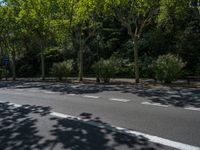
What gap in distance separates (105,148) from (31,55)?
3704 centimetres

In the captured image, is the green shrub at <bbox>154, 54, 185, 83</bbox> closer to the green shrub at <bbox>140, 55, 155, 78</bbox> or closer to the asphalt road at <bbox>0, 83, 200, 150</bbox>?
the green shrub at <bbox>140, 55, 155, 78</bbox>

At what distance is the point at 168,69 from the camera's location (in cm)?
1916

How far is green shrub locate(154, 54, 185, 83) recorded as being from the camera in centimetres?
1914

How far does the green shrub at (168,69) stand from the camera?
19141 mm

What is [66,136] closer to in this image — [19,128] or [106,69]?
[19,128]

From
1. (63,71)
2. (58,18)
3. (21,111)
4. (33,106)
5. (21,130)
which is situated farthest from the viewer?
(63,71)

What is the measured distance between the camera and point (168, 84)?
62.1 ft

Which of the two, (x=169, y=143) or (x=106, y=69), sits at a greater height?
(x=106, y=69)

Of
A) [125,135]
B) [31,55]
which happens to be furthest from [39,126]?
[31,55]

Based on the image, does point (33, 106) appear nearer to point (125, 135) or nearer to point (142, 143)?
point (125, 135)

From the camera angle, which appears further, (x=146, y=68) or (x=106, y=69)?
(x=146, y=68)

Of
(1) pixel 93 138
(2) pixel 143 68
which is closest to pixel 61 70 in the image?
(2) pixel 143 68

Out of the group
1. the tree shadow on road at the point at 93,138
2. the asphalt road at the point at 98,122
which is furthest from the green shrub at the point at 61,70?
the tree shadow on road at the point at 93,138

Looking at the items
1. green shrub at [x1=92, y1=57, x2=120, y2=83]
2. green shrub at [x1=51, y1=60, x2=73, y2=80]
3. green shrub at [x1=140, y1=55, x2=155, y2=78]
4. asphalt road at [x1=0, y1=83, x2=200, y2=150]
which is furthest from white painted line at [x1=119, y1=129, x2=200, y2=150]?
green shrub at [x1=51, y1=60, x2=73, y2=80]
